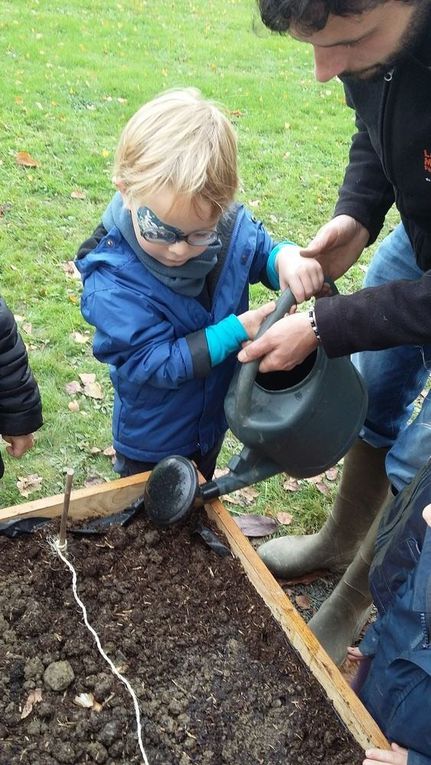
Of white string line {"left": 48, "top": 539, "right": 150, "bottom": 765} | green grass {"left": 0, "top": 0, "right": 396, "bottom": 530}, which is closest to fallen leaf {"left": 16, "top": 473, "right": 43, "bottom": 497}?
green grass {"left": 0, "top": 0, "right": 396, "bottom": 530}

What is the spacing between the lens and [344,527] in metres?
2.41

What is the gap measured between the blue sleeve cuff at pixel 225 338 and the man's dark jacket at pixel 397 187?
0.25m

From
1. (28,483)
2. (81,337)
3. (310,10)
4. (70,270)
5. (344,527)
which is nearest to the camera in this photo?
(310,10)

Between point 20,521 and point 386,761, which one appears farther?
point 20,521

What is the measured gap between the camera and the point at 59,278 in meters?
3.77

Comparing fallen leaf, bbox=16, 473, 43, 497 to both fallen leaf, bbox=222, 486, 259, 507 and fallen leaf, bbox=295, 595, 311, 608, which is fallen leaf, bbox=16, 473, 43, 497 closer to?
fallen leaf, bbox=222, 486, 259, 507

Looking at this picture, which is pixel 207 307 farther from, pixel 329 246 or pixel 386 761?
pixel 386 761

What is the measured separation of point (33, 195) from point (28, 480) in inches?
92.0

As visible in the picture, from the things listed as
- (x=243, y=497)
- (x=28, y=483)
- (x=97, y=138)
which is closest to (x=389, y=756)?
(x=243, y=497)

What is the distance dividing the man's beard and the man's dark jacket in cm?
4

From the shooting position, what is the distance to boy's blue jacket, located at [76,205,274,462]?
175 centimetres

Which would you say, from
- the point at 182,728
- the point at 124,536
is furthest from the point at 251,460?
the point at 182,728

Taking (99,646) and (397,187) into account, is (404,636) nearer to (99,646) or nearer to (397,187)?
(99,646)

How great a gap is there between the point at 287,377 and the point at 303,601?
108 centimetres
